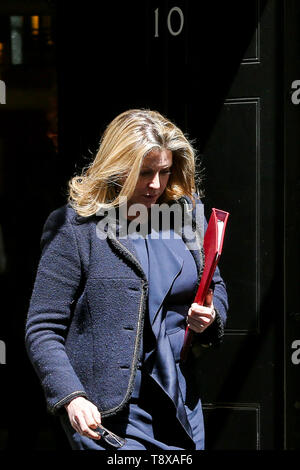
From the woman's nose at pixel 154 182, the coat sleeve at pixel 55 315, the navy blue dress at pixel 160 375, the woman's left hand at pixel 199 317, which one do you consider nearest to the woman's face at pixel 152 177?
the woman's nose at pixel 154 182

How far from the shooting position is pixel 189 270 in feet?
10.7

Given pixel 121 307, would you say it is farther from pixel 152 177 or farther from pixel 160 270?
pixel 152 177

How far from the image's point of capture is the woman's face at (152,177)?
3.21 metres

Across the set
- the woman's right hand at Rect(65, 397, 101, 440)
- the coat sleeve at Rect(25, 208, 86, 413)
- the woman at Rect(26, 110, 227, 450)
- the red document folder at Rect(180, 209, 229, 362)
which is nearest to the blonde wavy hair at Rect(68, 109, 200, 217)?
the woman at Rect(26, 110, 227, 450)

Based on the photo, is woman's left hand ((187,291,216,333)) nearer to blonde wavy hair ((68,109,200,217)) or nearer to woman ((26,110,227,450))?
woman ((26,110,227,450))

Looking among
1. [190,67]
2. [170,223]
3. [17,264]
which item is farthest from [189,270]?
[17,264]

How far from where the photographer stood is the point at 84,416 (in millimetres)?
2936

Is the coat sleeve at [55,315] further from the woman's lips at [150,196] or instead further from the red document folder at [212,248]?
the red document folder at [212,248]

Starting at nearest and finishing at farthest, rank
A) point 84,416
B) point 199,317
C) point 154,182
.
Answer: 1. point 84,416
2. point 199,317
3. point 154,182

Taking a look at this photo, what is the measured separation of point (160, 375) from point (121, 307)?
0.92 ft

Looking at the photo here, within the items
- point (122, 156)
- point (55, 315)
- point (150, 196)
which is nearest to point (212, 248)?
point (150, 196)

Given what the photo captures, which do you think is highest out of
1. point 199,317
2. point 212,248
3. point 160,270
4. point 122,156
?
point 122,156

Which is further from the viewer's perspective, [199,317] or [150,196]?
[150,196]

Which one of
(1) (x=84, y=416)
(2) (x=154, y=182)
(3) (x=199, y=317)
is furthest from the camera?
(2) (x=154, y=182)
